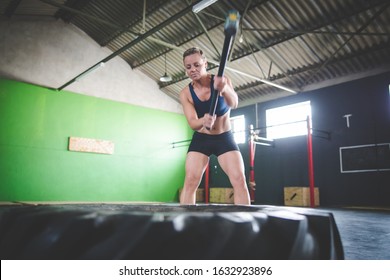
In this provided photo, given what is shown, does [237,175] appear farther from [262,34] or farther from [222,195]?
[222,195]

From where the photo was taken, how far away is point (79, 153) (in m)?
8.17

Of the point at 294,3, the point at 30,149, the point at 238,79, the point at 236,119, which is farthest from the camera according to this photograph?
the point at 236,119

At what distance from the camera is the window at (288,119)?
26.3 ft

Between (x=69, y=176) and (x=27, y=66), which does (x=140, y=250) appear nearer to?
(x=69, y=176)

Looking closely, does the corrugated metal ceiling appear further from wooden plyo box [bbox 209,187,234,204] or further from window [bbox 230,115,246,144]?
wooden plyo box [bbox 209,187,234,204]

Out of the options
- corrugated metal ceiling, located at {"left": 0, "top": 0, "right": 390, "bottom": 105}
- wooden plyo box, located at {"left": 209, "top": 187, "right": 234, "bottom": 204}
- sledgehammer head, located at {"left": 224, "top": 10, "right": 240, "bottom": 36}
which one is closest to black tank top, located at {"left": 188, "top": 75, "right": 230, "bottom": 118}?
sledgehammer head, located at {"left": 224, "top": 10, "right": 240, "bottom": 36}

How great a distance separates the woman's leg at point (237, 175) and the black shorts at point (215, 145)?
0.05 metres

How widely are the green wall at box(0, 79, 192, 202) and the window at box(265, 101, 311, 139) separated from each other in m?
3.24

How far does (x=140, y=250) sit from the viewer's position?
57cm

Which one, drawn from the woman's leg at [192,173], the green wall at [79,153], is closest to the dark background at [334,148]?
the green wall at [79,153]

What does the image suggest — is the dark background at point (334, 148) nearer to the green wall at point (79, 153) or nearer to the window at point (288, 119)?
the window at point (288, 119)

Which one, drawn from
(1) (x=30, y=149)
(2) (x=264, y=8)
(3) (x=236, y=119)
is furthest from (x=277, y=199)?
(1) (x=30, y=149)

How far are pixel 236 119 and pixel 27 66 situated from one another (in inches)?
244

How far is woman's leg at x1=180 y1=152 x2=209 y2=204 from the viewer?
7.45ft
